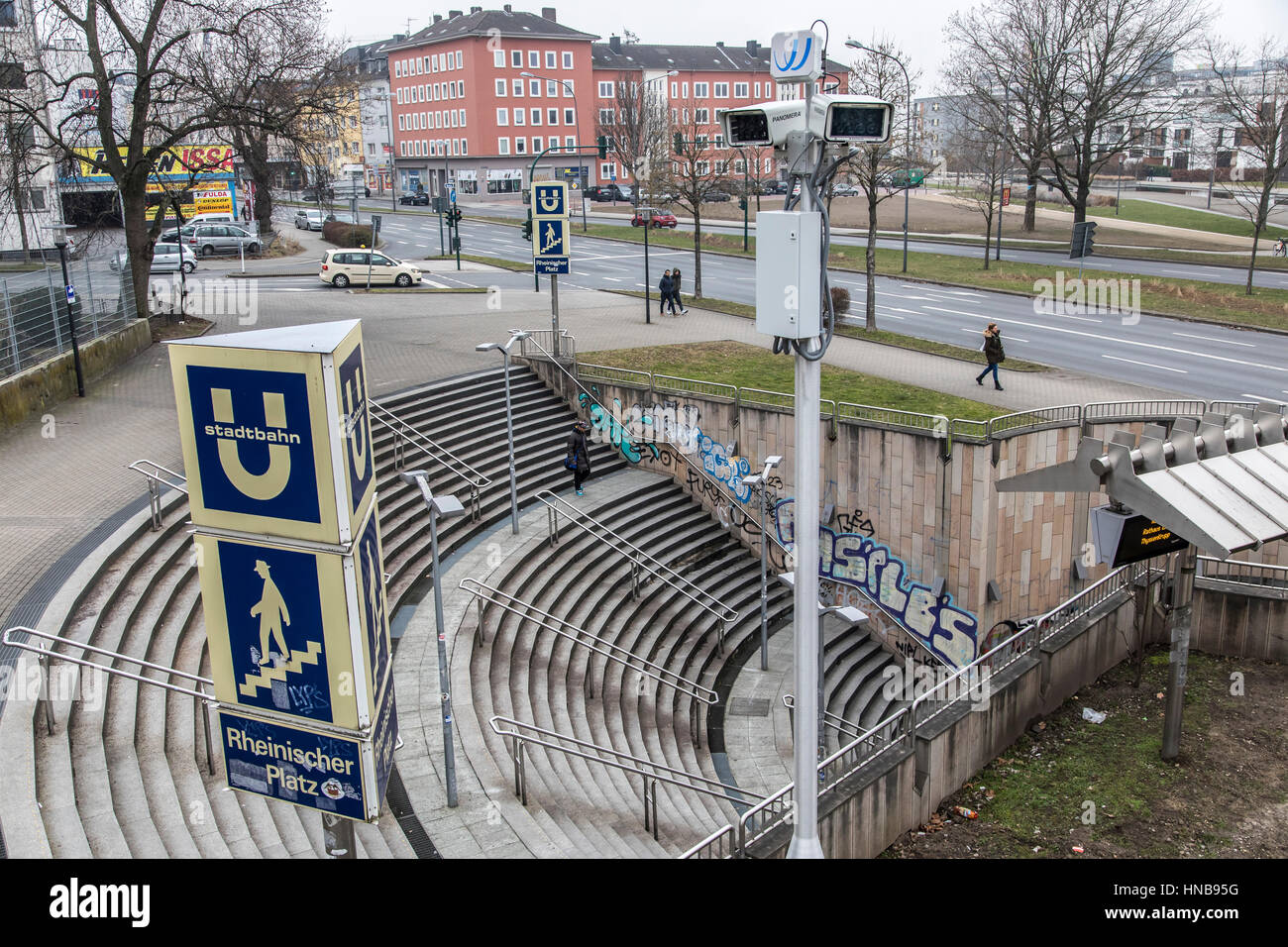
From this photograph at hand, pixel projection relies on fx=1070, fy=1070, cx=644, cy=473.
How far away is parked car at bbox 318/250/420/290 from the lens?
3769 centimetres

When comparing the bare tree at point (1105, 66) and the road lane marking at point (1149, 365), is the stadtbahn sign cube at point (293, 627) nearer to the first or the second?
the road lane marking at point (1149, 365)

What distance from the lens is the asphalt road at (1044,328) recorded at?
2389cm

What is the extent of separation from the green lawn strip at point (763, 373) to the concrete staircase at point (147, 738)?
29.3ft

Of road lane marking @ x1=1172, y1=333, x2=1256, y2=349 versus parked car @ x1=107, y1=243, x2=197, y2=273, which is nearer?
road lane marking @ x1=1172, y1=333, x2=1256, y2=349

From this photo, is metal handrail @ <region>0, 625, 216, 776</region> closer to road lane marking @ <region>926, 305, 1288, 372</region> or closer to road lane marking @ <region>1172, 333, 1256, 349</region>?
road lane marking @ <region>926, 305, 1288, 372</region>

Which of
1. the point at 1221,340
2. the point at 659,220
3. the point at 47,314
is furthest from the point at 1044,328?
the point at 659,220

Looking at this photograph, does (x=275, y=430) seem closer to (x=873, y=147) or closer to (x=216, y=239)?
(x=873, y=147)

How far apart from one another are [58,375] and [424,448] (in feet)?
23.6

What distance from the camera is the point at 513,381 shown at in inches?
934

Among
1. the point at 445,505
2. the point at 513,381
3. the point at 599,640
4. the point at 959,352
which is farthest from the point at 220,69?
the point at 445,505

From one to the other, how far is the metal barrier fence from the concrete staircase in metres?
6.67

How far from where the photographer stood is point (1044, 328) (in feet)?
97.5

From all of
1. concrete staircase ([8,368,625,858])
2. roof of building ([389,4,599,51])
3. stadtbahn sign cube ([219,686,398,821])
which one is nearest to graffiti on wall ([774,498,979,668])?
concrete staircase ([8,368,625,858])

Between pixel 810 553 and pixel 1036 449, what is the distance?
13837 millimetres
